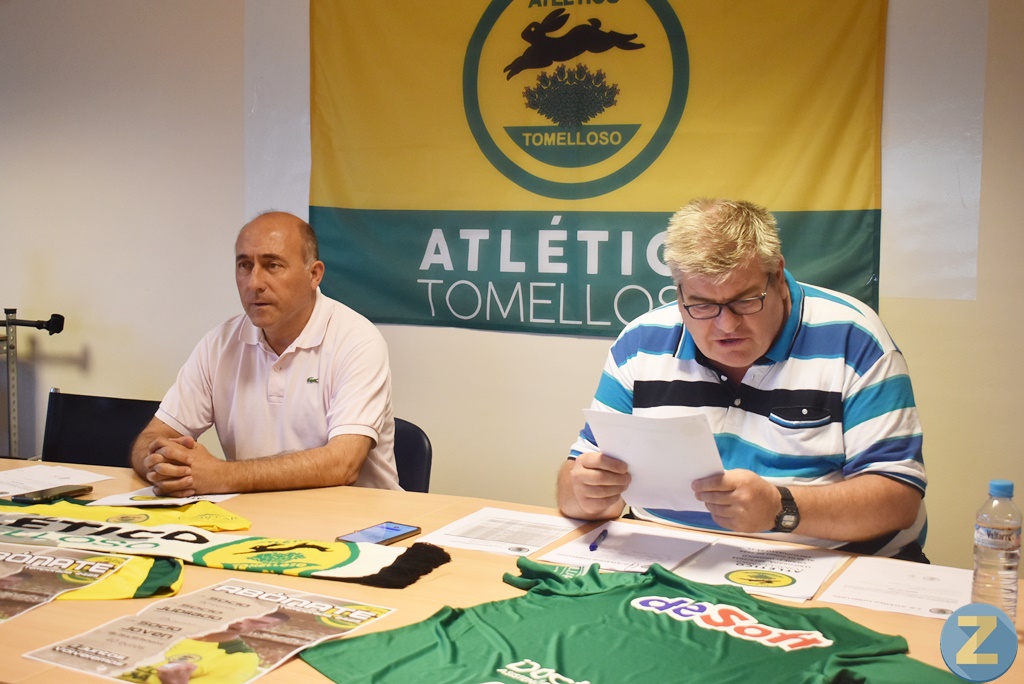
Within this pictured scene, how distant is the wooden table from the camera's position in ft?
4.64

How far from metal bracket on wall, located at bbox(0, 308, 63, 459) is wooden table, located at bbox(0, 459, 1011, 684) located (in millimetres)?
2381

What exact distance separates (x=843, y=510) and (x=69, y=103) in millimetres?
4156

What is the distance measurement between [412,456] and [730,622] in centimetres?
145

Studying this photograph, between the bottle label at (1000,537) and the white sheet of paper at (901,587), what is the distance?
16cm

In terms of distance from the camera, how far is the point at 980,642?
4.15ft

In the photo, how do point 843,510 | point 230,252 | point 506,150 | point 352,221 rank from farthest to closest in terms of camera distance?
1. point 230,252
2. point 352,221
3. point 506,150
4. point 843,510

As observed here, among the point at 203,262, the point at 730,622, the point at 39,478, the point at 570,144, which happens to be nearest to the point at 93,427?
the point at 39,478

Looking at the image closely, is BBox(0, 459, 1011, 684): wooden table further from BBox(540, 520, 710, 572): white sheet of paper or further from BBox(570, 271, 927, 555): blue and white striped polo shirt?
BBox(570, 271, 927, 555): blue and white striped polo shirt

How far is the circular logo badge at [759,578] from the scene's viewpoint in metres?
1.70

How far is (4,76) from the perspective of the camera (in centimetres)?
473

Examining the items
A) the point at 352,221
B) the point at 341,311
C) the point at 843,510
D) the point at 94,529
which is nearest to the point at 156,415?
the point at 341,311

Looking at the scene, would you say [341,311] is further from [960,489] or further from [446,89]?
[960,489]

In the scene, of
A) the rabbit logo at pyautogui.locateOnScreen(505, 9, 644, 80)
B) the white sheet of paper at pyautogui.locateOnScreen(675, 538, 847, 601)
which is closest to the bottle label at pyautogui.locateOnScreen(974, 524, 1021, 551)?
the white sheet of paper at pyautogui.locateOnScreen(675, 538, 847, 601)

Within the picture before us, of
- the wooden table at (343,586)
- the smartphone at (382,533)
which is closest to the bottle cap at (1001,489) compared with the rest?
the wooden table at (343,586)
